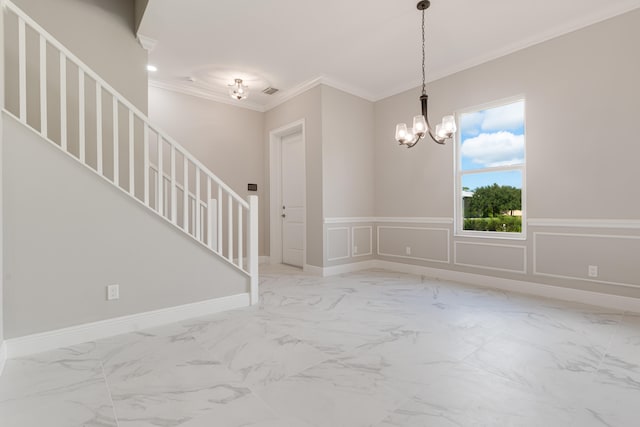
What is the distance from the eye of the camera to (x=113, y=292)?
2357mm

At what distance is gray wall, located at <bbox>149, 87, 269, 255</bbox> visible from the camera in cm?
465

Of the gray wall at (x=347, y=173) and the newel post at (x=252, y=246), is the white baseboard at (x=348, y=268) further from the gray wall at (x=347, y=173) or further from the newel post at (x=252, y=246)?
the newel post at (x=252, y=246)

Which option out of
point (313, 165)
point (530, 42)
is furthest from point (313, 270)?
point (530, 42)

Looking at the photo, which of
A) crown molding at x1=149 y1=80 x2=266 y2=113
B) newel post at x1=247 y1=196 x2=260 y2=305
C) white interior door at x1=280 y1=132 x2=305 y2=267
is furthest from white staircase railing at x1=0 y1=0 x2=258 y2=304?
white interior door at x1=280 y1=132 x2=305 y2=267

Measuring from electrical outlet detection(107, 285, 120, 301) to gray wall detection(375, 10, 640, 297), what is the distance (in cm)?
395

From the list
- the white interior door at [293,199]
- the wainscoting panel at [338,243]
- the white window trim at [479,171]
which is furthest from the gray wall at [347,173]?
the white window trim at [479,171]

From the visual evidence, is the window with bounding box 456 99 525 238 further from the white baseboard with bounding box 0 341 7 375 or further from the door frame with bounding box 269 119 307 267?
the white baseboard with bounding box 0 341 7 375

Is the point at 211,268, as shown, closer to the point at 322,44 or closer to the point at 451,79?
the point at 322,44

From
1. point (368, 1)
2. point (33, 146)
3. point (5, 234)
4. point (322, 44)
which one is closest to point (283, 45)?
point (322, 44)

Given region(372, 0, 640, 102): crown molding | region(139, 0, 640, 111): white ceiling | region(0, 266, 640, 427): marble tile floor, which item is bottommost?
region(0, 266, 640, 427): marble tile floor

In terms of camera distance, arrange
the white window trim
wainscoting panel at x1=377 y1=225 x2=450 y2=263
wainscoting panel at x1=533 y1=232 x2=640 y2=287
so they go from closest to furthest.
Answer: wainscoting panel at x1=533 y1=232 x2=640 y2=287 → the white window trim → wainscoting panel at x1=377 y1=225 x2=450 y2=263

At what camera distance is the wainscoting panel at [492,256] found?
362 cm

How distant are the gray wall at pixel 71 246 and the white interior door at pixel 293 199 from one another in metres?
2.72

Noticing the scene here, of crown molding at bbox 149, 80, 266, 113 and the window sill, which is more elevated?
crown molding at bbox 149, 80, 266, 113
